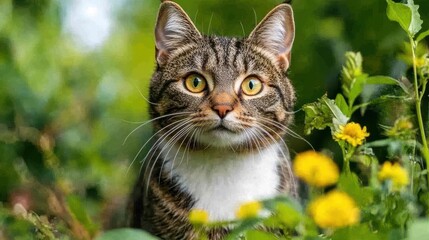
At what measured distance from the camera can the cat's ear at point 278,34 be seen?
1988 millimetres

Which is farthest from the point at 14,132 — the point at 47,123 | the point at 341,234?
the point at 341,234

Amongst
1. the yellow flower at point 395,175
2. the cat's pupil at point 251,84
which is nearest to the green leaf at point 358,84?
the yellow flower at point 395,175

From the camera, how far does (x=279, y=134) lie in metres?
1.99

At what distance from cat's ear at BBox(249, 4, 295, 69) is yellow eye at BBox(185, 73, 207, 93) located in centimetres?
17

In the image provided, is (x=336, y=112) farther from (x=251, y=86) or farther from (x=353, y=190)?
(x=251, y=86)

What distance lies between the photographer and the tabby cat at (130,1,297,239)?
1924 mm

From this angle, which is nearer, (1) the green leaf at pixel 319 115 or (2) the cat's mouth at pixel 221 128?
(1) the green leaf at pixel 319 115

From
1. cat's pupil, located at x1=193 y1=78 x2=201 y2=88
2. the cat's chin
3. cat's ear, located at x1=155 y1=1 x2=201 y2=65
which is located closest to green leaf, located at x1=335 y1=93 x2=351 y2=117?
the cat's chin

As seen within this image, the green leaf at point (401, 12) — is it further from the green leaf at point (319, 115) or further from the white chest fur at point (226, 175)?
the white chest fur at point (226, 175)

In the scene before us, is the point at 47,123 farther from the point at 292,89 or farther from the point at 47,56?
the point at 292,89

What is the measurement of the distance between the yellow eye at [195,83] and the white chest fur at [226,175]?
0.17 metres

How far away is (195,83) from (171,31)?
17cm

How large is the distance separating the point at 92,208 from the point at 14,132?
310 mm

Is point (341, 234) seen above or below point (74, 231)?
above
